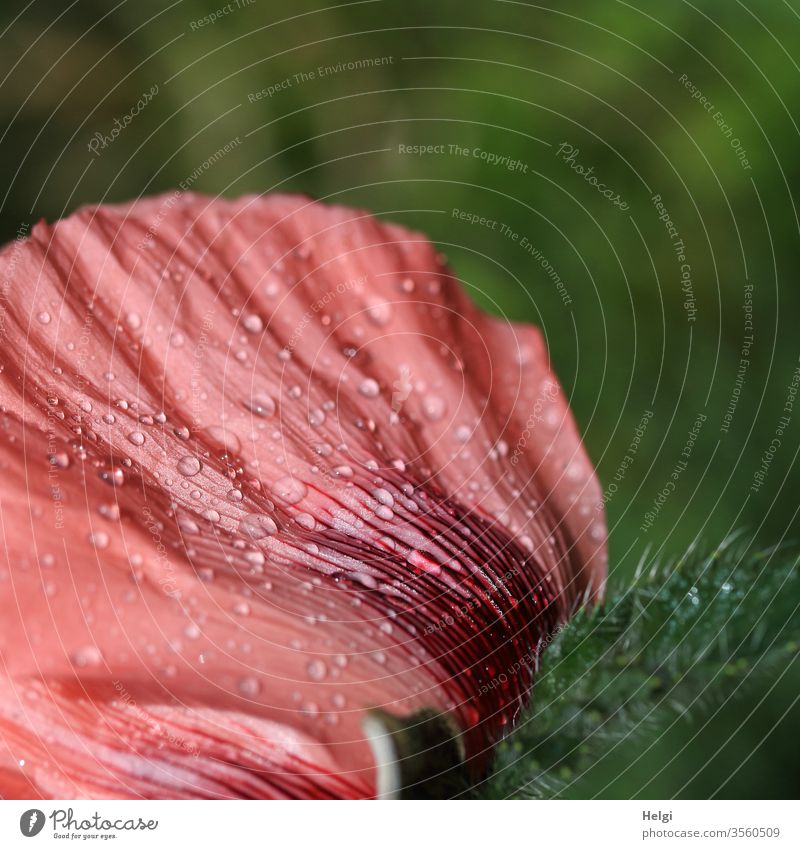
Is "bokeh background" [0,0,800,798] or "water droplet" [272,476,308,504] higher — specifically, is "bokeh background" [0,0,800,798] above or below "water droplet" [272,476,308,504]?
above

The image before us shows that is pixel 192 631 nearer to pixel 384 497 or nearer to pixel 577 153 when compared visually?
pixel 384 497

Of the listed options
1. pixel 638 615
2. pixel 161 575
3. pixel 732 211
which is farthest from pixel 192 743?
pixel 732 211

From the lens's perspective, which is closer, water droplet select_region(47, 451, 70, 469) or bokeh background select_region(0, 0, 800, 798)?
water droplet select_region(47, 451, 70, 469)

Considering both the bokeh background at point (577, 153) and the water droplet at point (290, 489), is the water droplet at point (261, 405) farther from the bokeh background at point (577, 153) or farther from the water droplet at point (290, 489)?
the bokeh background at point (577, 153)

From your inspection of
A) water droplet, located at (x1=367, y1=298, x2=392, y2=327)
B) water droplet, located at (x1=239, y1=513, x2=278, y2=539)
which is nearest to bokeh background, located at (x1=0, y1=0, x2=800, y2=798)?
water droplet, located at (x1=367, y1=298, x2=392, y2=327)

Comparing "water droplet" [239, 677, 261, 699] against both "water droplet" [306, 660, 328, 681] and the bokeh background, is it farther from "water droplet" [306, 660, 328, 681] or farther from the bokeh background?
the bokeh background

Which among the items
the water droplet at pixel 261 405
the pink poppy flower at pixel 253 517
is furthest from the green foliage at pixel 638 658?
the water droplet at pixel 261 405

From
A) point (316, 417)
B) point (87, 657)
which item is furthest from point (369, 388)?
point (87, 657)

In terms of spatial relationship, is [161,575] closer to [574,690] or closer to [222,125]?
[574,690]
